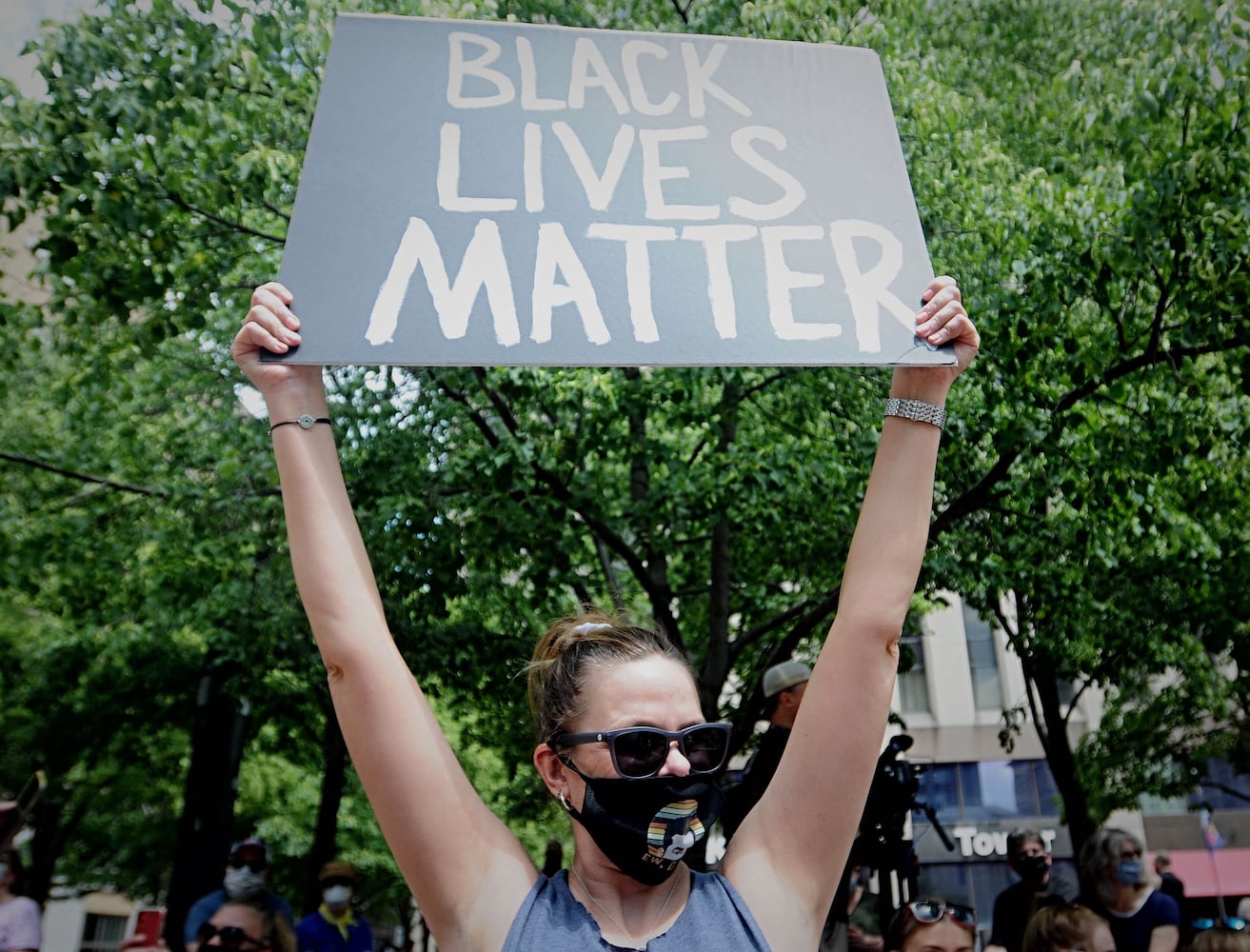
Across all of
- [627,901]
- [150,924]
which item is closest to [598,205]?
[627,901]

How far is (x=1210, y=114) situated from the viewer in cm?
607

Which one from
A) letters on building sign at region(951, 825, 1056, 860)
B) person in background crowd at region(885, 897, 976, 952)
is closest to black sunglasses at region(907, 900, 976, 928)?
person in background crowd at region(885, 897, 976, 952)

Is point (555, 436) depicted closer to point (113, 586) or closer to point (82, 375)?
point (82, 375)

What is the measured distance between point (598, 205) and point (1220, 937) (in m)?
3.86

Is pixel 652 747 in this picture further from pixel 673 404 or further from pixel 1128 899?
pixel 673 404

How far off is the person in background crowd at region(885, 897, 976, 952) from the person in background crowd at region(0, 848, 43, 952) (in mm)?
5026

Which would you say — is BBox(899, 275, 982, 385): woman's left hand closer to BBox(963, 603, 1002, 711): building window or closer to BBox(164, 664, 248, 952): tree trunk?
BBox(164, 664, 248, 952): tree trunk

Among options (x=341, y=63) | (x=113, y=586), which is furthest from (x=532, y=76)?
(x=113, y=586)

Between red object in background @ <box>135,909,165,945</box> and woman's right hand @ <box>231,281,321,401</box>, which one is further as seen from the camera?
red object in background @ <box>135,909,165,945</box>

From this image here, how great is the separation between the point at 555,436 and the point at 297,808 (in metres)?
17.9

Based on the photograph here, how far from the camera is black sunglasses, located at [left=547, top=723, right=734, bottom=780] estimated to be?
1820 millimetres

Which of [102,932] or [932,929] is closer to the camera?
[932,929]

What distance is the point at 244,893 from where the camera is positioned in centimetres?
524

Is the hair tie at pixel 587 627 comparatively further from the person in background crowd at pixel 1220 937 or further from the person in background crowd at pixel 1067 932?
the person in background crowd at pixel 1220 937
